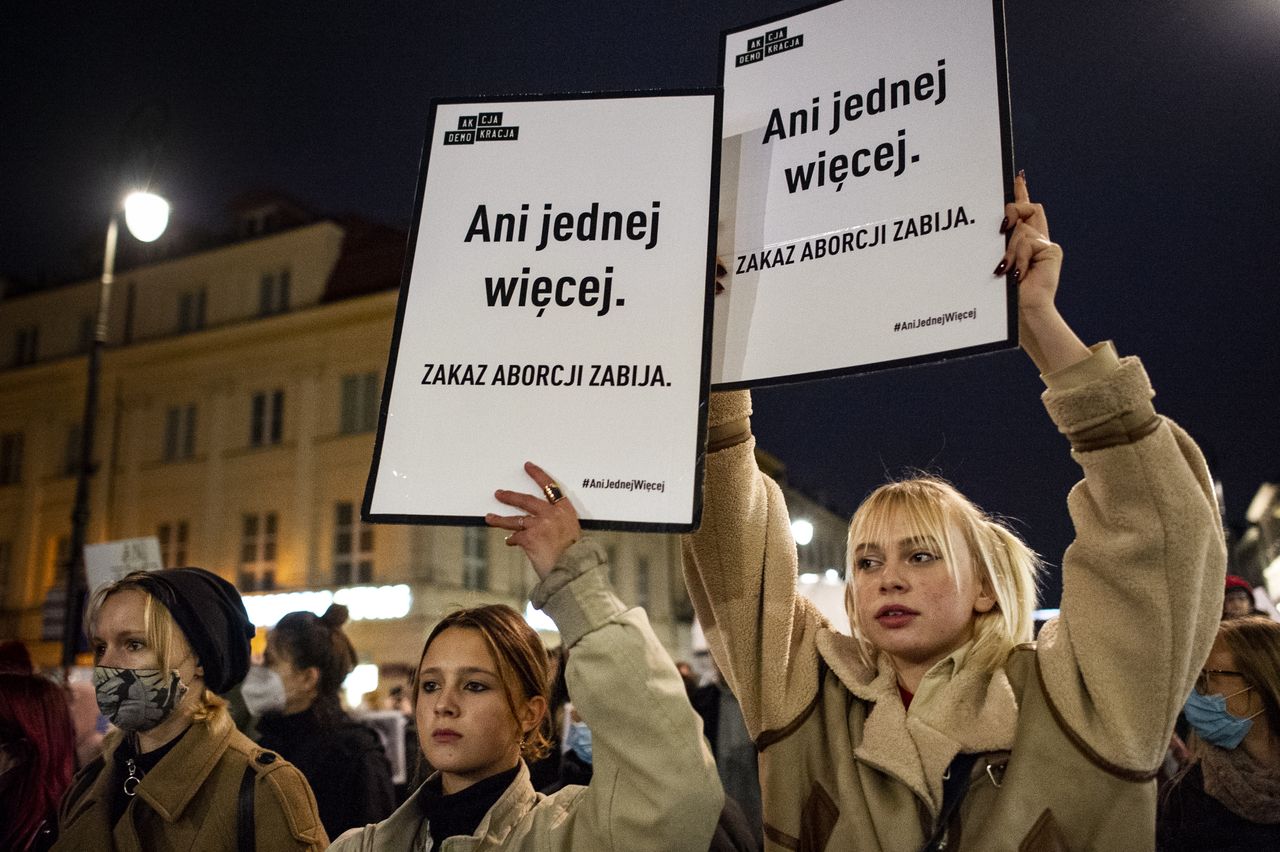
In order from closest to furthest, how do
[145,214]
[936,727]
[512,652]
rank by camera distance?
[936,727] → [512,652] → [145,214]

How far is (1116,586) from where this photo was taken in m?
2.19

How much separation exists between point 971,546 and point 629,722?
100 cm

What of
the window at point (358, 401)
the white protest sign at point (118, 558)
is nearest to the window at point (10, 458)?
the window at point (358, 401)

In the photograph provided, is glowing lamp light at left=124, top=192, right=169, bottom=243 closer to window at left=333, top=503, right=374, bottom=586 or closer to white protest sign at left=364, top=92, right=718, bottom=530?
white protest sign at left=364, top=92, right=718, bottom=530

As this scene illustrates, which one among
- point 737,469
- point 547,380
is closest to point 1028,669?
point 737,469

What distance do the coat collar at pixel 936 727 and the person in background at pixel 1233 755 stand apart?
151 cm

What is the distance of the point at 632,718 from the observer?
1991mm

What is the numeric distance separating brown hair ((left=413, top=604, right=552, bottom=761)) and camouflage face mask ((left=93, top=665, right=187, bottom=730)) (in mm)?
748

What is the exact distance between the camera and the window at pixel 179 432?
3142 centimetres

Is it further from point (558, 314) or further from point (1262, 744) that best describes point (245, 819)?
point (1262, 744)

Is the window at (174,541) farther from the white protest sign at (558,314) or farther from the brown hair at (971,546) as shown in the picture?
the brown hair at (971,546)

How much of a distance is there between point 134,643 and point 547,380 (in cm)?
171

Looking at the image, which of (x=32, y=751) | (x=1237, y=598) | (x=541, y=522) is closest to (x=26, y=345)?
(x=32, y=751)

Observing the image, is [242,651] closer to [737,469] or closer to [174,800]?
[174,800]
